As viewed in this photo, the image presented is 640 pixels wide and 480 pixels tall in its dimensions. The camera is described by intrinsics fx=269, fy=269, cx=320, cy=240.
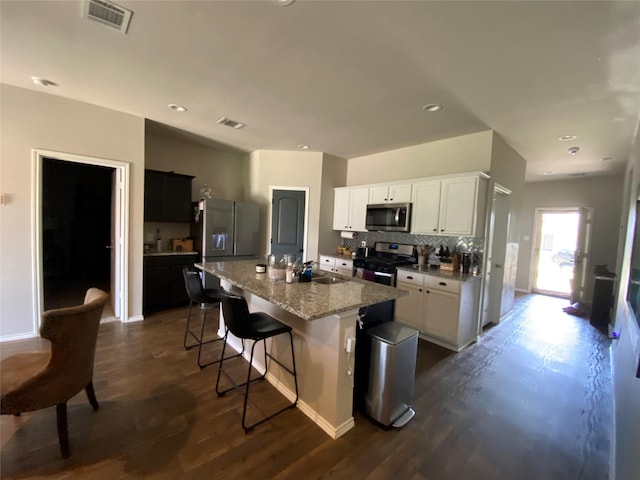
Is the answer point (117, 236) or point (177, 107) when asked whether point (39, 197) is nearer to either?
point (117, 236)

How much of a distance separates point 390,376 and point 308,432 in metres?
0.70

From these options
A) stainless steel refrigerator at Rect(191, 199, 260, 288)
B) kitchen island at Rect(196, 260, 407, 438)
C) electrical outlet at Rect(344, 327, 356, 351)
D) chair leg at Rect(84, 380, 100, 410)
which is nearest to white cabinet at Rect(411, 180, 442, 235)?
kitchen island at Rect(196, 260, 407, 438)

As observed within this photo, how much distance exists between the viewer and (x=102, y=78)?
2598 millimetres

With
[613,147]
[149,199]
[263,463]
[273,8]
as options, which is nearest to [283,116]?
[273,8]

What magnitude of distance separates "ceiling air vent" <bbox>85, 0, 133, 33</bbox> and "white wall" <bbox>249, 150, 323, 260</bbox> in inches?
122

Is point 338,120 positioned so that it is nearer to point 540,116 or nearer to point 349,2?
point 349,2

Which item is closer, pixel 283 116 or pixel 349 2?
pixel 349 2

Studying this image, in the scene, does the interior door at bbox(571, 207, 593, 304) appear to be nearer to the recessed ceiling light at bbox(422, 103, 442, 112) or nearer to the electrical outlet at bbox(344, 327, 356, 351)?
the recessed ceiling light at bbox(422, 103, 442, 112)

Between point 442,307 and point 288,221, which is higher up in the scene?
point 288,221

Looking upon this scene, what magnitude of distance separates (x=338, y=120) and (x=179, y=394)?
331cm

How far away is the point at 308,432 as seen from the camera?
1884 mm

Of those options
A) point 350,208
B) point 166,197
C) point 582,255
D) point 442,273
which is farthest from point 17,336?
point 582,255

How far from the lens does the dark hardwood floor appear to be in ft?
5.24

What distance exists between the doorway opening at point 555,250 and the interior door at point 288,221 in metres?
5.95
